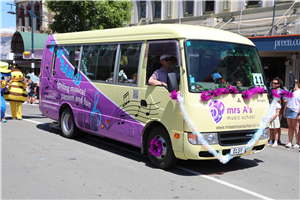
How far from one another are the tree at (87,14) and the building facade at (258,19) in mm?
3888

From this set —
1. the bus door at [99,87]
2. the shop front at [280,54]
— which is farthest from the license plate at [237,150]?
the shop front at [280,54]

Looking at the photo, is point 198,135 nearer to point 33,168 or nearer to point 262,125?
point 262,125

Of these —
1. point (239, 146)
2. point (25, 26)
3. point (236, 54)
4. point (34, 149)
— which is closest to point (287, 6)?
point (236, 54)

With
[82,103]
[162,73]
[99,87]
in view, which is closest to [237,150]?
[162,73]

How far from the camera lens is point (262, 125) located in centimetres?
585

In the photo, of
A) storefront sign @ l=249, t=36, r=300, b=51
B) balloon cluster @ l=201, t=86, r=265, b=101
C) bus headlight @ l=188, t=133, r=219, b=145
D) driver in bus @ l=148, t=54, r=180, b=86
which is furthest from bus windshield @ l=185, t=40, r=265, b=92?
storefront sign @ l=249, t=36, r=300, b=51

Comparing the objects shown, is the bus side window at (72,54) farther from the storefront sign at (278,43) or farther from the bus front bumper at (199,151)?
→ the storefront sign at (278,43)

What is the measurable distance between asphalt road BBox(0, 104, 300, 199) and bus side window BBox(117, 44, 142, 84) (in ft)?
5.68

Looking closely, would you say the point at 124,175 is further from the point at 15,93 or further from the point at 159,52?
the point at 15,93

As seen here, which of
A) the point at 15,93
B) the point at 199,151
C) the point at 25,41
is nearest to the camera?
the point at 199,151

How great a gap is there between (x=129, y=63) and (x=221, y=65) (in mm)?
1931

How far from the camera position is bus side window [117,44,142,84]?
20.6 ft

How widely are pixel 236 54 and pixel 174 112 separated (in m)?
1.71

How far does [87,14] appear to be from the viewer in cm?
1716
